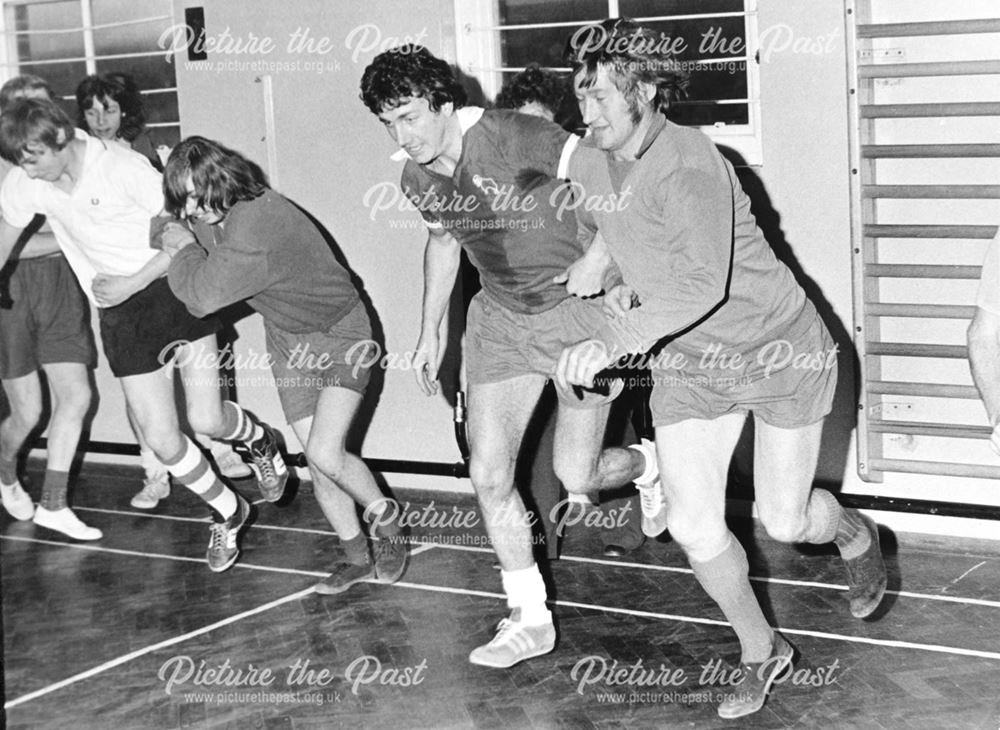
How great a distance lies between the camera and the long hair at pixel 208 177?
4.62 m

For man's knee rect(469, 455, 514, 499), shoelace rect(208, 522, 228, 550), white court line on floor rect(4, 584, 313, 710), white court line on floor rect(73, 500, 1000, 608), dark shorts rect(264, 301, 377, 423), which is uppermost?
dark shorts rect(264, 301, 377, 423)

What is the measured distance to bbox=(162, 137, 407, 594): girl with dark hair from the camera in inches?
182

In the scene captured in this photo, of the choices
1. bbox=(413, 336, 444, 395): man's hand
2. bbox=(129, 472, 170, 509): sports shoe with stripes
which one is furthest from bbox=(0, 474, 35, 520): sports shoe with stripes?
bbox=(413, 336, 444, 395): man's hand

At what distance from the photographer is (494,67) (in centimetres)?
584

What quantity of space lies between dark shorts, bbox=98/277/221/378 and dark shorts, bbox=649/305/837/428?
240 cm

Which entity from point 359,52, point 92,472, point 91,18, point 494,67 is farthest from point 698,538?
point 91,18

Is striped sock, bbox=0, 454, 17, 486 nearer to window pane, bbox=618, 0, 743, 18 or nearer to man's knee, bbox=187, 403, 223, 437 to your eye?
man's knee, bbox=187, 403, 223, 437

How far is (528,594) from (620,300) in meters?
1.06

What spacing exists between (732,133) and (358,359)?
170cm

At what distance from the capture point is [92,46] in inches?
282

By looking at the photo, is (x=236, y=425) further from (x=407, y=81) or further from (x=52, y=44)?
(x=52, y=44)

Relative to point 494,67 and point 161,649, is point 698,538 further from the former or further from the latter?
point 494,67

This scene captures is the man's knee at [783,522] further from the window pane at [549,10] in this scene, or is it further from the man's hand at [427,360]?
the window pane at [549,10]

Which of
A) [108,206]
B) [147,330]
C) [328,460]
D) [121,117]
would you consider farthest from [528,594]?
[121,117]
